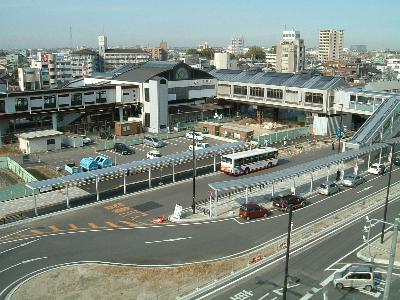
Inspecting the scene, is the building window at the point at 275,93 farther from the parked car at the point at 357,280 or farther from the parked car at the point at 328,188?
the parked car at the point at 357,280

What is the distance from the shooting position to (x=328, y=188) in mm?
34812

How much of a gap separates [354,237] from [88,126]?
41328 mm

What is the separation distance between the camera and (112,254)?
2392 cm

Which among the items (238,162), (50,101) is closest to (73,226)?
(238,162)

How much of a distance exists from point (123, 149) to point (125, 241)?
23.4 metres

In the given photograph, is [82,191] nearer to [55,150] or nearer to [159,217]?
[159,217]

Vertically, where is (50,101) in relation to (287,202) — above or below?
above

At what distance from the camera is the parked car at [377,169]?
40719 mm

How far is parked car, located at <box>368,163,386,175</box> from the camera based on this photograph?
40.7 metres

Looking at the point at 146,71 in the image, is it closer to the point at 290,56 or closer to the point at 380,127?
the point at 380,127

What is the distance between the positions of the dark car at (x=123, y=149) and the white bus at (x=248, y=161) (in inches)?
481

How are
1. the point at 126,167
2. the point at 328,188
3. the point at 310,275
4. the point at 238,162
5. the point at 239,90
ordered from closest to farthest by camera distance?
the point at 310,275
the point at 126,167
the point at 328,188
the point at 238,162
the point at 239,90

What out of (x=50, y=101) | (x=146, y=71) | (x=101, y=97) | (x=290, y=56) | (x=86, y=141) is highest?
(x=290, y=56)

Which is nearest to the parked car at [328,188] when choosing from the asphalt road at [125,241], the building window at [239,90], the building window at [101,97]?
the asphalt road at [125,241]
